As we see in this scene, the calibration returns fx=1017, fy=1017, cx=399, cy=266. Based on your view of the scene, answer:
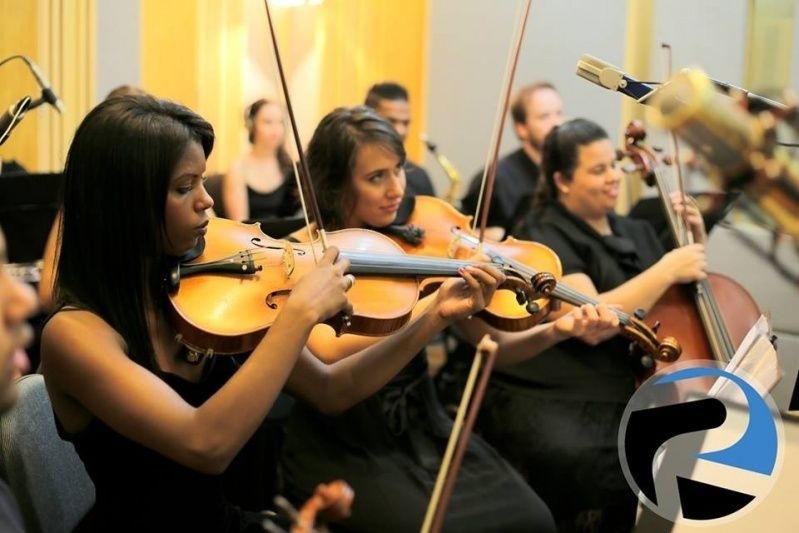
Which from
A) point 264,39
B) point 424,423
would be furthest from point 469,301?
point 264,39

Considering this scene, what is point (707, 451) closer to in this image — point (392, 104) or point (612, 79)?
point (612, 79)

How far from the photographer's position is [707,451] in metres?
1.33

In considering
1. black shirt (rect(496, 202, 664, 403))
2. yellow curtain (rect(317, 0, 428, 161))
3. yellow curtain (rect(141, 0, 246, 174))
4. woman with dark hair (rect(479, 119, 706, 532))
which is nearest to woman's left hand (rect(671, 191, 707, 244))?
woman with dark hair (rect(479, 119, 706, 532))

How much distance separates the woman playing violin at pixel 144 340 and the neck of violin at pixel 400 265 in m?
0.27

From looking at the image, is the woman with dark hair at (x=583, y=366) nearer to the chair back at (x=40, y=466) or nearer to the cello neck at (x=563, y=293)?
the cello neck at (x=563, y=293)

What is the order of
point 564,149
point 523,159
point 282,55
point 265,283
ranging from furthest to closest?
point 282,55
point 523,159
point 564,149
point 265,283

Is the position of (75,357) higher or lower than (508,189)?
higher

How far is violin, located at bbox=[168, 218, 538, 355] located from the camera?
4.72 ft

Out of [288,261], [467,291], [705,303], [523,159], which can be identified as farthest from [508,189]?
[288,261]

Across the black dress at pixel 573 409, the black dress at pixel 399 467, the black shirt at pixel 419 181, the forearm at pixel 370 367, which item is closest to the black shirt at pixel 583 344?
the black dress at pixel 573 409

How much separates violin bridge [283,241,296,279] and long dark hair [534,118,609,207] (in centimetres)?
103

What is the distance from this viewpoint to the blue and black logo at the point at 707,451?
1.27m

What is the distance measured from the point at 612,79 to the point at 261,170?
2545 mm

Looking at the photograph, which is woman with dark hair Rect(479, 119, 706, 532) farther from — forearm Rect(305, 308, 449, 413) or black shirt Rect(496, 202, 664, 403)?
forearm Rect(305, 308, 449, 413)
